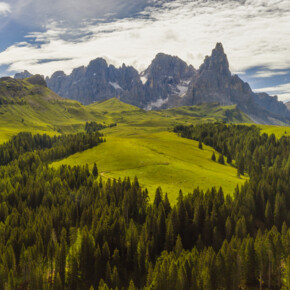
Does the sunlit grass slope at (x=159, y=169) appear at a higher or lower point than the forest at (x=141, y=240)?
higher

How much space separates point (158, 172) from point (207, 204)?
54.8 m

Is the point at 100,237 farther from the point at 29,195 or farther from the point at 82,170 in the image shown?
the point at 82,170

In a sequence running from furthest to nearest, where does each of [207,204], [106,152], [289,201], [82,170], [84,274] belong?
[106,152], [82,170], [289,201], [207,204], [84,274]

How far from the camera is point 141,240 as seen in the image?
76.8m

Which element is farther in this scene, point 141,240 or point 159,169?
point 159,169

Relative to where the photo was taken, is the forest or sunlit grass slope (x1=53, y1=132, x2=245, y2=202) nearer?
the forest

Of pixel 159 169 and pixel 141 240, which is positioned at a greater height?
pixel 159 169

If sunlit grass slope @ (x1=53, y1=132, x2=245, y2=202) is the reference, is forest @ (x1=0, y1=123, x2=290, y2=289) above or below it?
below

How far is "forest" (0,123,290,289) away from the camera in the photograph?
215 feet

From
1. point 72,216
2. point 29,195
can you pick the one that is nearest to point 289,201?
point 72,216

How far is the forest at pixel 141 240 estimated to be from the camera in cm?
6562

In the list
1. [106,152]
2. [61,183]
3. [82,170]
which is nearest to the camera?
[61,183]

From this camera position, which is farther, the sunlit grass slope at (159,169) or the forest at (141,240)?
the sunlit grass slope at (159,169)

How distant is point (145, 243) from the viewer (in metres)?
80.4
